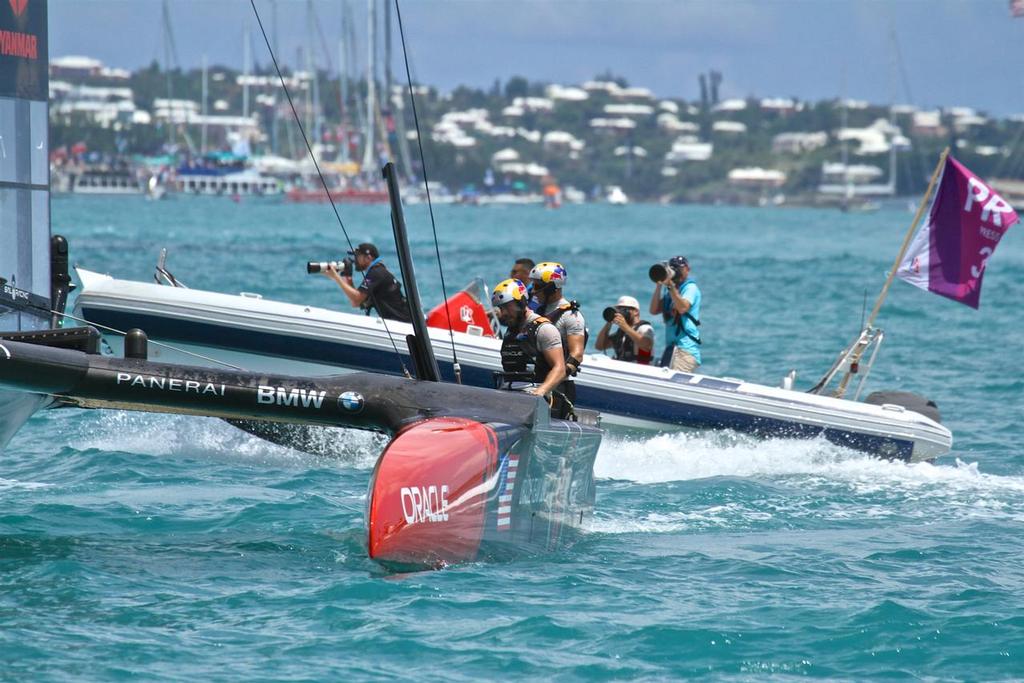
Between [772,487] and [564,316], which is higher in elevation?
[564,316]

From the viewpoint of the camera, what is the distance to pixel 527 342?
834 cm

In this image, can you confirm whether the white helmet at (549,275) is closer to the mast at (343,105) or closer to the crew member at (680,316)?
the crew member at (680,316)

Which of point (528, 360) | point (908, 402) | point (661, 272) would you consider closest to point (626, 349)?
point (661, 272)

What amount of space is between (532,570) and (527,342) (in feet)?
4.70

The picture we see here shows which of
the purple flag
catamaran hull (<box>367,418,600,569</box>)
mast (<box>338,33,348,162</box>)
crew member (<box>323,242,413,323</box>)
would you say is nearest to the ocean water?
catamaran hull (<box>367,418,600,569</box>)

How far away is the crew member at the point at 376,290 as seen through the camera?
449 inches

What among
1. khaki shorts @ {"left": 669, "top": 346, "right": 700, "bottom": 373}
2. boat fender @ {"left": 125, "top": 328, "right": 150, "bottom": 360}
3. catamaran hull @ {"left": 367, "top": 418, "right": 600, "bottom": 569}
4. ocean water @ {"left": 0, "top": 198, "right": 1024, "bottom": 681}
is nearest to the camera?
ocean water @ {"left": 0, "top": 198, "right": 1024, "bottom": 681}

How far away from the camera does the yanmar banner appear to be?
860cm

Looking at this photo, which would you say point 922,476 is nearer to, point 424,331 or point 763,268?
point 424,331

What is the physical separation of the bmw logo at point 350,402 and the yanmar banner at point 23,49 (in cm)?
Answer: 284

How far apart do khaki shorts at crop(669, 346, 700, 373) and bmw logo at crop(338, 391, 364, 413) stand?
15.4ft

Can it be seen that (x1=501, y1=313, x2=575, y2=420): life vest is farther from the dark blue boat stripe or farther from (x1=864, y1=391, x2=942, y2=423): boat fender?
(x1=864, y1=391, x2=942, y2=423): boat fender

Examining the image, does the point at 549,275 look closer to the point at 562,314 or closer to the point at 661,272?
the point at 562,314

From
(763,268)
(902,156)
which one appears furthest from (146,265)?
(902,156)
